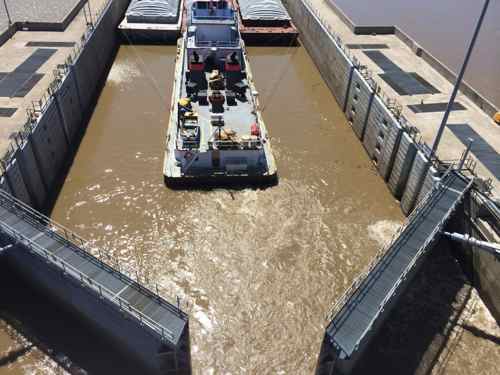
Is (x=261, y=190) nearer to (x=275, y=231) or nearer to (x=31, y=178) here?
(x=275, y=231)

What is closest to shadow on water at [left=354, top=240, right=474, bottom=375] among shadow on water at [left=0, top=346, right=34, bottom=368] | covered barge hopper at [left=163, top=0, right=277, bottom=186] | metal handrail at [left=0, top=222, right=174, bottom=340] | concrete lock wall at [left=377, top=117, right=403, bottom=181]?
concrete lock wall at [left=377, top=117, right=403, bottom=181]

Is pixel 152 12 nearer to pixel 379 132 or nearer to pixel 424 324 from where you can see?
pixel 379 132

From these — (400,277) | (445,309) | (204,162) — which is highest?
(400,277)

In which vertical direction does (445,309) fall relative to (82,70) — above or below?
below

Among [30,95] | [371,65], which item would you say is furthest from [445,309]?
[30,95]

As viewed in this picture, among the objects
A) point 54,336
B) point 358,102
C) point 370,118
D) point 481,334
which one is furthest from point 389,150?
point 54,336
